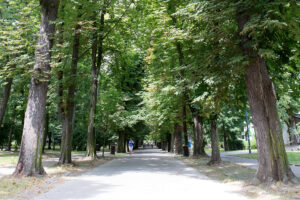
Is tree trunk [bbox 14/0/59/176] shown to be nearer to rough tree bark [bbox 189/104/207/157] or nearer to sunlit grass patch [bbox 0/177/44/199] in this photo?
sunlit grass patch [bbox 0/177/44/199]

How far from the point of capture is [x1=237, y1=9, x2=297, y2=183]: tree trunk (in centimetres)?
716

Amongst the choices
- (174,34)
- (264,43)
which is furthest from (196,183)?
(174,34)

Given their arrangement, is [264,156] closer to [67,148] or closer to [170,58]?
[67,148]

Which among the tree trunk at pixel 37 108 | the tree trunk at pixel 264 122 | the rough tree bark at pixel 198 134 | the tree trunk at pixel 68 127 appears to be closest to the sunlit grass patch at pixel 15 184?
the tree trunk at pixel 37 108

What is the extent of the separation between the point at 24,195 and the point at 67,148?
7037mm

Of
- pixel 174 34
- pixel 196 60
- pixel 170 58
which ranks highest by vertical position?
pixel 170 58

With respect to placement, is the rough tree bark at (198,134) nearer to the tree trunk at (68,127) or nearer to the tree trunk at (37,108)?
the tree trunk at (68,127)

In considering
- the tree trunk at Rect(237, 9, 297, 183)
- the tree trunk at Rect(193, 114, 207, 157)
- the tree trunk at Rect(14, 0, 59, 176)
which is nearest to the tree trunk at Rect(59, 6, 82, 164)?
the tree trunk at Rect(14, 0, 59, 176)

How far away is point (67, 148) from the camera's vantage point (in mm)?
13203

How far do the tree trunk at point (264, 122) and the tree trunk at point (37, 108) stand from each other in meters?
7.23

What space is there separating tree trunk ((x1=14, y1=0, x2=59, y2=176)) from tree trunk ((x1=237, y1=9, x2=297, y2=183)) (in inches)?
285

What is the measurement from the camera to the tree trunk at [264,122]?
716cm

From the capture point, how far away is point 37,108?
30.7 ft

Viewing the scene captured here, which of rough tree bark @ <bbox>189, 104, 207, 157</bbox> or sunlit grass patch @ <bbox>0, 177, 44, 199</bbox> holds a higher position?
rough tree bark @ <bbox>189, 104, 207, 157</bbox>
